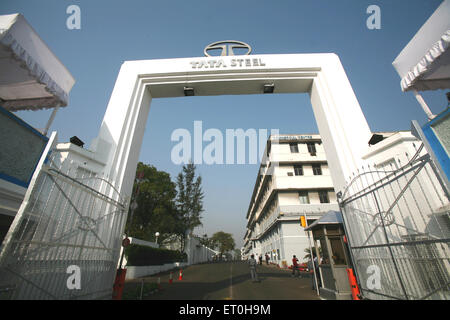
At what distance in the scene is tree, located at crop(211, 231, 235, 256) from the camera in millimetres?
71812

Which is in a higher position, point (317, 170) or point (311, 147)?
point (311, 147)

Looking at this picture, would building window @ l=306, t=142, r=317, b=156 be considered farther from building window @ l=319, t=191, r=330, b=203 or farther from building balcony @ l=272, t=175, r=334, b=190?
building window @ l=319, t=191, r=330, b=203

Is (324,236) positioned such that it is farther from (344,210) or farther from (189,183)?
(189,183)

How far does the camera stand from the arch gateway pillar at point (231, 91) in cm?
464

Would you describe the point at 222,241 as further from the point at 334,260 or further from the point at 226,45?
the point at 226,45

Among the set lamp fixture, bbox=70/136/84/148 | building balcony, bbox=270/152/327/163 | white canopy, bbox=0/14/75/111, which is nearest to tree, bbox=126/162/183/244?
building balcony, bbox=270/152/327/163

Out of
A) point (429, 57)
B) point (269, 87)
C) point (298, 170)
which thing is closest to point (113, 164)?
point (269, 87)

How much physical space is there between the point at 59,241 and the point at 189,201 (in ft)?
98.7

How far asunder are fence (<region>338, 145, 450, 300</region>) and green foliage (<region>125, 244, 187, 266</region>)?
14.4 m

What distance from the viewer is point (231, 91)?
6.15 metres

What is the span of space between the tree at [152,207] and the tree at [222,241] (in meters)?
48.8

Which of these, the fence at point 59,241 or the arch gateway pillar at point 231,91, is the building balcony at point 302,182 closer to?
the arch gateway pillar at point 231,91

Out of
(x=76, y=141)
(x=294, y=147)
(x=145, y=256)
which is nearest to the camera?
(x=76, y=141)
